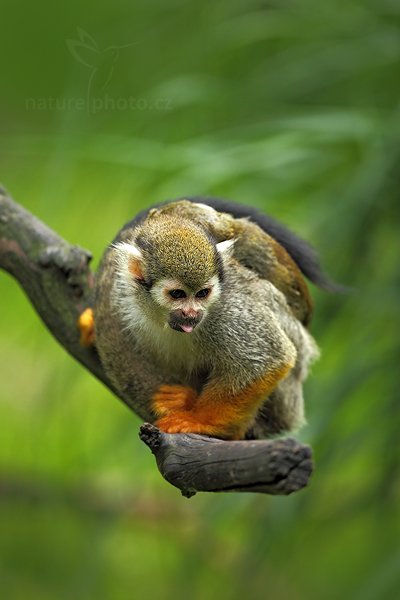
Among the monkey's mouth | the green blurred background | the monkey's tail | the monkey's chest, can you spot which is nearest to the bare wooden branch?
the monkey's mouth

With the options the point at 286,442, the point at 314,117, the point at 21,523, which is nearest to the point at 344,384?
the point at 314,117

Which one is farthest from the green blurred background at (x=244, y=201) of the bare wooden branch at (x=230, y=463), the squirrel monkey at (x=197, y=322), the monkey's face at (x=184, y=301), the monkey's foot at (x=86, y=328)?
the bare wooden branch at (x=230, y=463)

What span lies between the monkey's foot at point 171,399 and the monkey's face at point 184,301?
197 millimetres

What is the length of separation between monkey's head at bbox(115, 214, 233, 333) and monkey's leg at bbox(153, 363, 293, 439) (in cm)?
20

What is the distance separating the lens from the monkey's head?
2.48m

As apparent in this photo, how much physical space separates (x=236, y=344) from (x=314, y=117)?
1288 millimetres

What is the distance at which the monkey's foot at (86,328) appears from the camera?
2727 millimetres

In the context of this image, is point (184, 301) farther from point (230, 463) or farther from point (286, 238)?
point (230, 463)

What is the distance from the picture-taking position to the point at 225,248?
257 cm

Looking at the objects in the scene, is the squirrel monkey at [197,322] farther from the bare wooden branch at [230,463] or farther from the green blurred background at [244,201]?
the green blurred background at [244,201]

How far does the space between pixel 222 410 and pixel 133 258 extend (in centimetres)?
46

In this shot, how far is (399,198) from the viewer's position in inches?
146

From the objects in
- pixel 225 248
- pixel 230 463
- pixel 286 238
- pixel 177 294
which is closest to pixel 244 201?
pixel 286 238

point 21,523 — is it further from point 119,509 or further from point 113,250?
point 113,250
